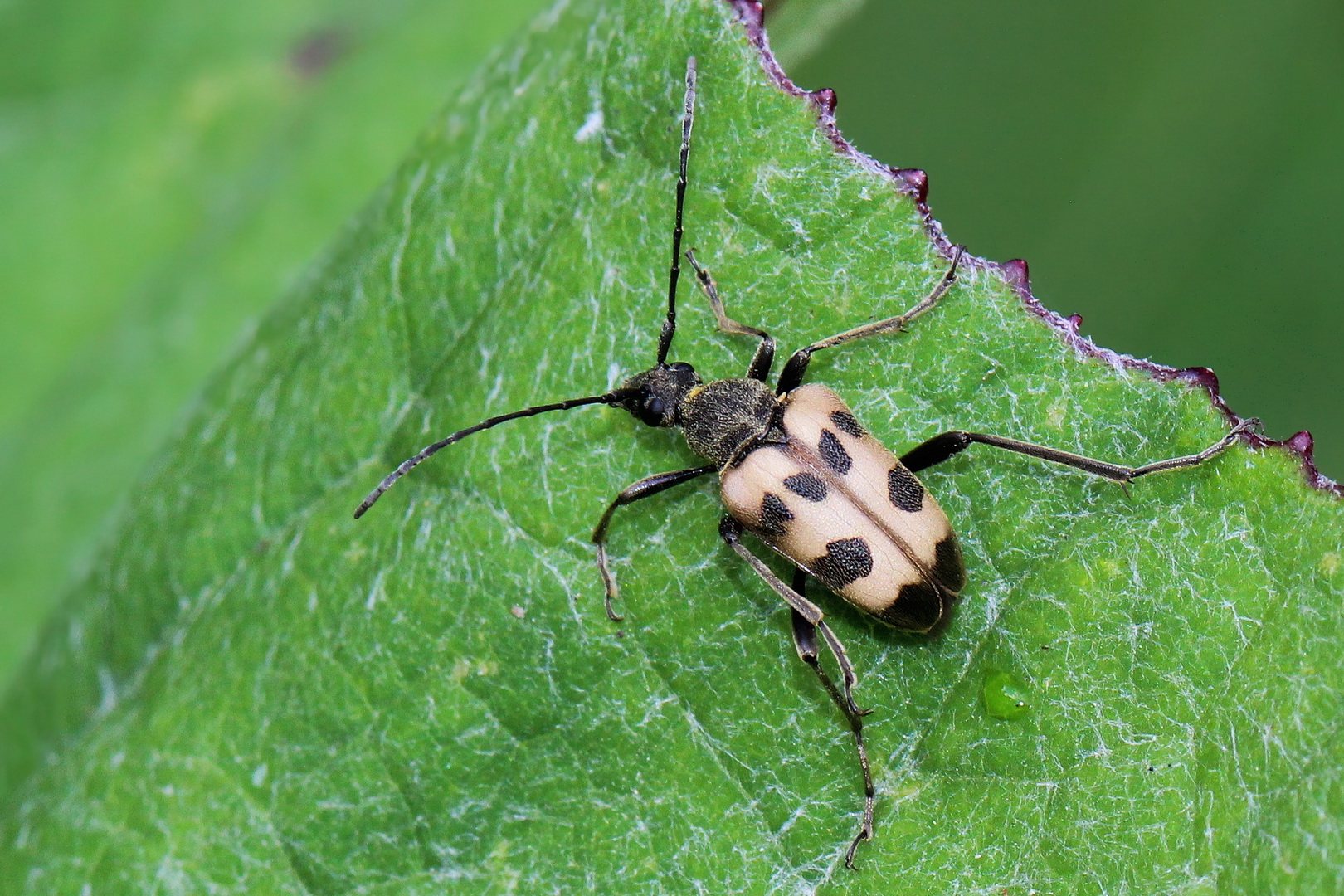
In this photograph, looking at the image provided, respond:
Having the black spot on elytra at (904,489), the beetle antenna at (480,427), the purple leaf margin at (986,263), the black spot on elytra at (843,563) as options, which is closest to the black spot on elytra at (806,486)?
the black spot on elytra at (843,563)

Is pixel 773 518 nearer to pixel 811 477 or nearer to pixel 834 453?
pixel 811 477

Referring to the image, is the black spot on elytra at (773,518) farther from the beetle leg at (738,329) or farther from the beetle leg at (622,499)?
the beetle leg at (738,329)

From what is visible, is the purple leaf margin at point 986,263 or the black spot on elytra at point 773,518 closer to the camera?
the purple leaf margin at point 986,263

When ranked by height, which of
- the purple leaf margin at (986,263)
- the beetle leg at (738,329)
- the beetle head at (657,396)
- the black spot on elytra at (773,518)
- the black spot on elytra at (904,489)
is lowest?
the black spot on elytra at (773,518)

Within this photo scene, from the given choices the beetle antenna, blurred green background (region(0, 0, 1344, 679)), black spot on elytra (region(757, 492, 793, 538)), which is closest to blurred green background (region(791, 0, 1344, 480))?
blurred green background (region(0, 0, 1344, 679))

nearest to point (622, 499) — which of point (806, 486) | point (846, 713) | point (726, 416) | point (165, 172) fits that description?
point (726, 416)

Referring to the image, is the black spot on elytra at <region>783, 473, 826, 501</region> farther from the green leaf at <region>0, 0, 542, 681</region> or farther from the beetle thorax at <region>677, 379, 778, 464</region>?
the green leaf at <region>0, 0, 542, 681</region>

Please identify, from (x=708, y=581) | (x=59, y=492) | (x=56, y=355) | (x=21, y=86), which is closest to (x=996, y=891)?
(x=708, y=581)
